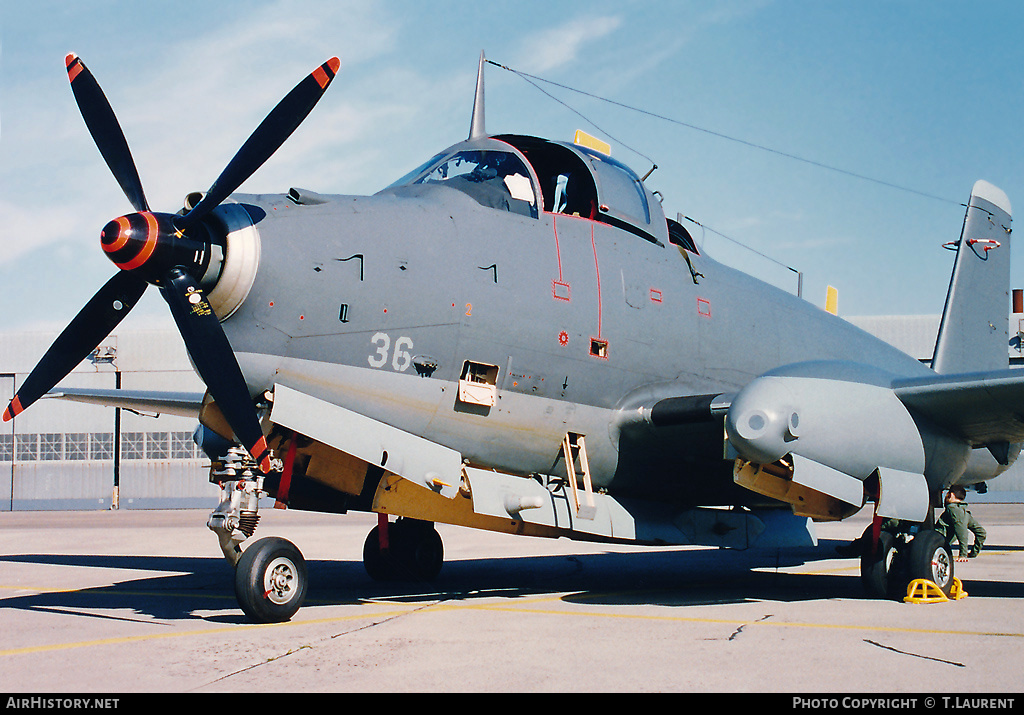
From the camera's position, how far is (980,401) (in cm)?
973

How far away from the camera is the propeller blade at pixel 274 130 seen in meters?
7.54

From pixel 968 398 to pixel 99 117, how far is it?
9.55m

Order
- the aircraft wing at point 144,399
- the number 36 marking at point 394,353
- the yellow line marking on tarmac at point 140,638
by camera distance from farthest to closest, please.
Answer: the aircraft wing at point 144,399 < the number 36 marking at point 394,353 < the yellow line marking on tarmac at point 140,638

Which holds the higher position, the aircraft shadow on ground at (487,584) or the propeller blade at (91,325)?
the propeller blade at (91,325)

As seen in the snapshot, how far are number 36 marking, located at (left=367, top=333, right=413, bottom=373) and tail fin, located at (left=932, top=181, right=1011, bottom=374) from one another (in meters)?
9.98

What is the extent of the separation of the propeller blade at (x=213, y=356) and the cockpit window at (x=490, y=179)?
328 cm

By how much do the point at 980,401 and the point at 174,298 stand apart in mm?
8471

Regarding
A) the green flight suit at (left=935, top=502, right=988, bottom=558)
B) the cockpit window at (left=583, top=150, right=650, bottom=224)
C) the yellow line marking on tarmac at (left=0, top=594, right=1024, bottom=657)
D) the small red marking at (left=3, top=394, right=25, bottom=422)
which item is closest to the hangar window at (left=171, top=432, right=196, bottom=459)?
the small red marking at (left=3, top=394, right=25, bottom=422)

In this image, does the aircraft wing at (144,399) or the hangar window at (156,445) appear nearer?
the aircraft wing at (144,399)

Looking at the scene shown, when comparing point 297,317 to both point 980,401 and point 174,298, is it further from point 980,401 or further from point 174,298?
point 980,401

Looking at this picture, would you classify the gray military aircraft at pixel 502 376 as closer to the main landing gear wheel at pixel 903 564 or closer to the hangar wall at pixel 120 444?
the main landing gear wheel at pixel 903 564

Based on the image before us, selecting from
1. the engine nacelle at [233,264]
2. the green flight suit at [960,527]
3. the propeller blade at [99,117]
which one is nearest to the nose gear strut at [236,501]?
the engine nacelle at [233,264]

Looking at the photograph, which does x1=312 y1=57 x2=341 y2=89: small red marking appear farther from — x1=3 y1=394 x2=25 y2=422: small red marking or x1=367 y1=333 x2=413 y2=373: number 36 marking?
x1=3 y1=394 x2=25 y2=422: small red marking

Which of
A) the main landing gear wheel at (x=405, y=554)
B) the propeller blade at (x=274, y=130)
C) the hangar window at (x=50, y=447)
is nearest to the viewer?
the propeller blade at (x=274, y=130)
